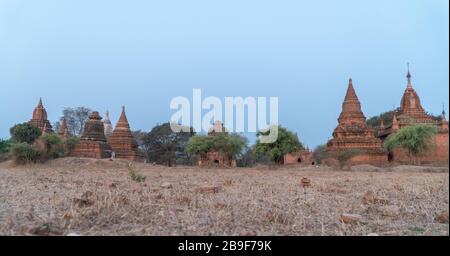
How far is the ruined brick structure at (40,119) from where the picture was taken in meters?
41.9

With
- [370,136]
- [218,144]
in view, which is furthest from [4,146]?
[370,136]

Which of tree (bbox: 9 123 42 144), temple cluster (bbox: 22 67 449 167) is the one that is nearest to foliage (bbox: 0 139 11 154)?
tree (bbox: 9 123 42 144)

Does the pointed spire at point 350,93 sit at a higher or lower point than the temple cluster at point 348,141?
higher

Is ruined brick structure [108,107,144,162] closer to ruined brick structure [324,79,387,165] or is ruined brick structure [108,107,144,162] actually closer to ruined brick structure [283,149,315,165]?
ruined brick structure [283,149,315,165]

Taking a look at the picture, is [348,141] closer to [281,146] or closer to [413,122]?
[281,146]

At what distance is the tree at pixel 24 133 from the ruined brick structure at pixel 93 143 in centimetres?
442

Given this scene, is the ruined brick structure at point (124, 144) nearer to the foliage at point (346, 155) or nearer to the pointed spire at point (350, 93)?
the foliage at point (346, 155)

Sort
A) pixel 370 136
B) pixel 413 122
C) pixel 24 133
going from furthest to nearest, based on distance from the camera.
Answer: pixel 24 133 → pixel 413 122 → pixel 370 136

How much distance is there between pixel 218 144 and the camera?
3381 centimetres

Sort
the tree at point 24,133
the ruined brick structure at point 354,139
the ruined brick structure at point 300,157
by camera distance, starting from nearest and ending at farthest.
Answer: the ruined brick structure at point 354,139
the tree at point 24,133
the ruined brick structure at point 300,157

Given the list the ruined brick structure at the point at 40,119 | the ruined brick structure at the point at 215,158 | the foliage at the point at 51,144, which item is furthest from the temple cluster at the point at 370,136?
the ruined brick structure at the point at 40,119

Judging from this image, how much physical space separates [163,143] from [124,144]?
7.64 meters
